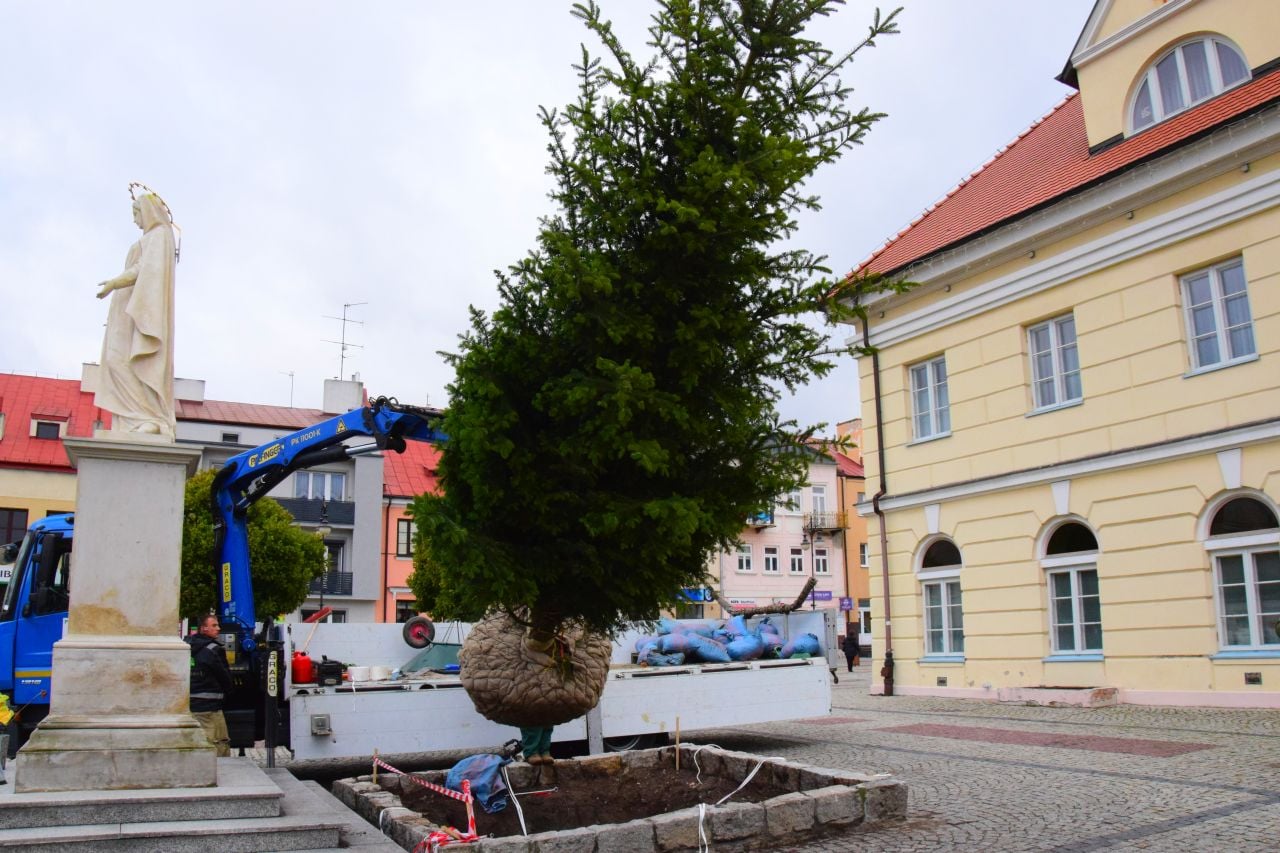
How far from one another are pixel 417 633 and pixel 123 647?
227 inches

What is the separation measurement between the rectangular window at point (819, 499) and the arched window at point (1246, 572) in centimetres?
3941

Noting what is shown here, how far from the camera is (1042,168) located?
18.9 metres

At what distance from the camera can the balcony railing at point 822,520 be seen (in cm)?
5330

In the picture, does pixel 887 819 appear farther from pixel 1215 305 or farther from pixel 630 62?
pixel 1215 305

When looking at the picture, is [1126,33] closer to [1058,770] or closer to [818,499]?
[1058,770]

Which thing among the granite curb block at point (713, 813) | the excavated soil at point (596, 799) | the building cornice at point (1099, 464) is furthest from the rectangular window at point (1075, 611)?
→ the excavated soil at point (596, 799)

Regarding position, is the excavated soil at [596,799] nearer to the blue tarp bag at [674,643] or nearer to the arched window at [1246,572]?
the blue tarp bag at [674,643]

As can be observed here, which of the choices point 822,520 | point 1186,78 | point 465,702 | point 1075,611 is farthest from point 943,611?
point 822,520

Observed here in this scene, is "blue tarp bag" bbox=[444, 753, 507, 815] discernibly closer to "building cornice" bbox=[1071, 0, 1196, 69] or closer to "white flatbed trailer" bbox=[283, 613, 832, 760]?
"white flatbed trailer" bbox=[283, 613, 832, 760]

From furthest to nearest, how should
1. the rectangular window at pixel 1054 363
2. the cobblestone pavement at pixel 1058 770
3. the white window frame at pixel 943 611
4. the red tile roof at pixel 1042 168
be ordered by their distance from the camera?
the white window frame at pixel 943 611, the rectangular window at pixel 1054 363, the red tile roof at pixel 1042 168, the cobblestone pavement at pixel 1058 770

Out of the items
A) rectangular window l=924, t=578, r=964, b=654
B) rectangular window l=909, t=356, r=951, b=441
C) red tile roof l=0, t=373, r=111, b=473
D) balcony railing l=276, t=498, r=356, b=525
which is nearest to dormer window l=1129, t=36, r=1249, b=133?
rectangular window l=909, t=356, r=951, b=441

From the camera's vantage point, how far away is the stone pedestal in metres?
6.98

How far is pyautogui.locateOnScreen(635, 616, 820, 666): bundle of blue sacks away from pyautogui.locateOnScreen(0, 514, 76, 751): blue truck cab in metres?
6.60

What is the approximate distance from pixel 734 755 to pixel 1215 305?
35.1 ft
